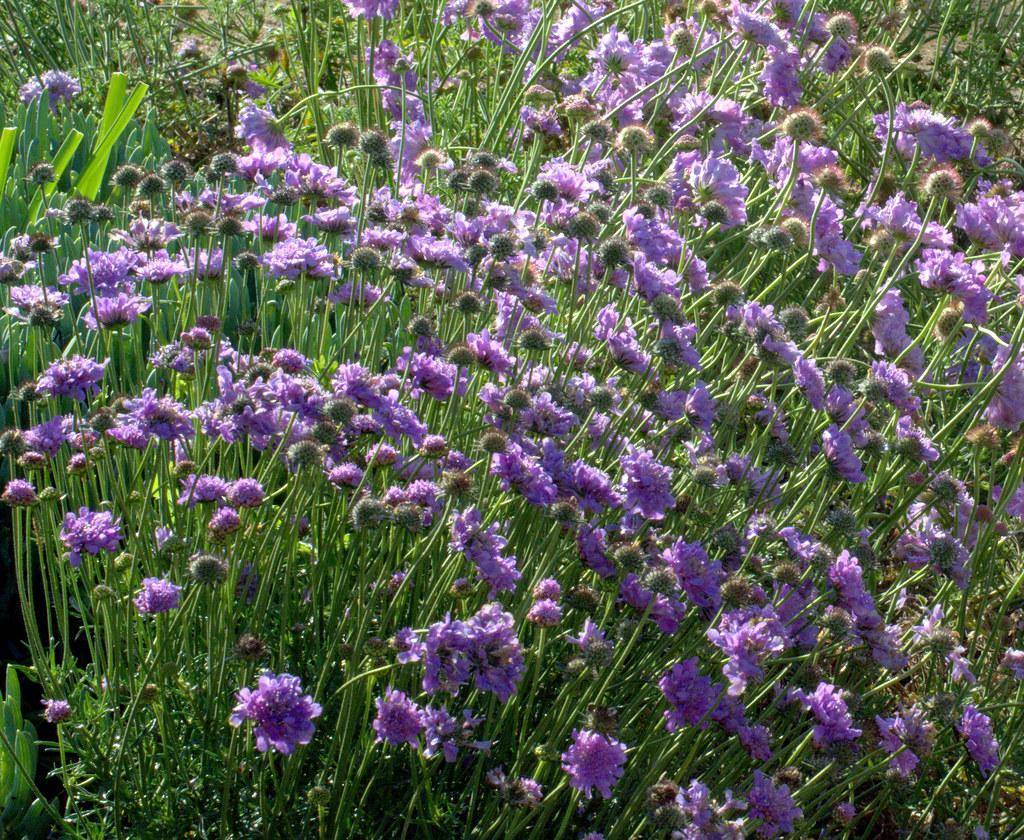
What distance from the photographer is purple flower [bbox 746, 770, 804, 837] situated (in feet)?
6.42

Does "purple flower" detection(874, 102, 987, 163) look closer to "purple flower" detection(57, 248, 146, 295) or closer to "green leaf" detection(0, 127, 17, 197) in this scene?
"purple flower" detection(57, 248, 146, 295)

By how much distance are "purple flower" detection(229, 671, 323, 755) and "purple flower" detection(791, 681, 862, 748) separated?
2.80 feet

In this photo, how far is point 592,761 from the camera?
1834mm

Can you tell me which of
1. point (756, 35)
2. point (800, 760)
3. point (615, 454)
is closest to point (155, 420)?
point (615, 454)

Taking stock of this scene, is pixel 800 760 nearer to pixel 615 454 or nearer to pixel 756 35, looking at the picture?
pixel 615 454

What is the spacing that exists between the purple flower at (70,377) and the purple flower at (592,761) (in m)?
1.00

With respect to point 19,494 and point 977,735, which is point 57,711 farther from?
point 977,735

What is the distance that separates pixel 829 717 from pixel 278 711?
3.04ft

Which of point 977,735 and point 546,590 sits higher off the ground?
point 546,590

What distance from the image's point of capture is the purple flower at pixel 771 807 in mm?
1957

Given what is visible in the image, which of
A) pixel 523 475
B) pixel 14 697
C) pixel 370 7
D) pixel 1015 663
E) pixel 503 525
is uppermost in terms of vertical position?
pixel 370 7

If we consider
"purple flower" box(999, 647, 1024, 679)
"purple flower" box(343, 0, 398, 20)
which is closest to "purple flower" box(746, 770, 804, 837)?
"purple flower" box(999, 647, 1024, 679)

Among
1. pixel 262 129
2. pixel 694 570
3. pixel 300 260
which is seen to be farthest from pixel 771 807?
pixel 262 129

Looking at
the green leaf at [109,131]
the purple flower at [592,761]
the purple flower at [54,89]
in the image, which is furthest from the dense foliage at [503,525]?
the purple flower at [54,89]
